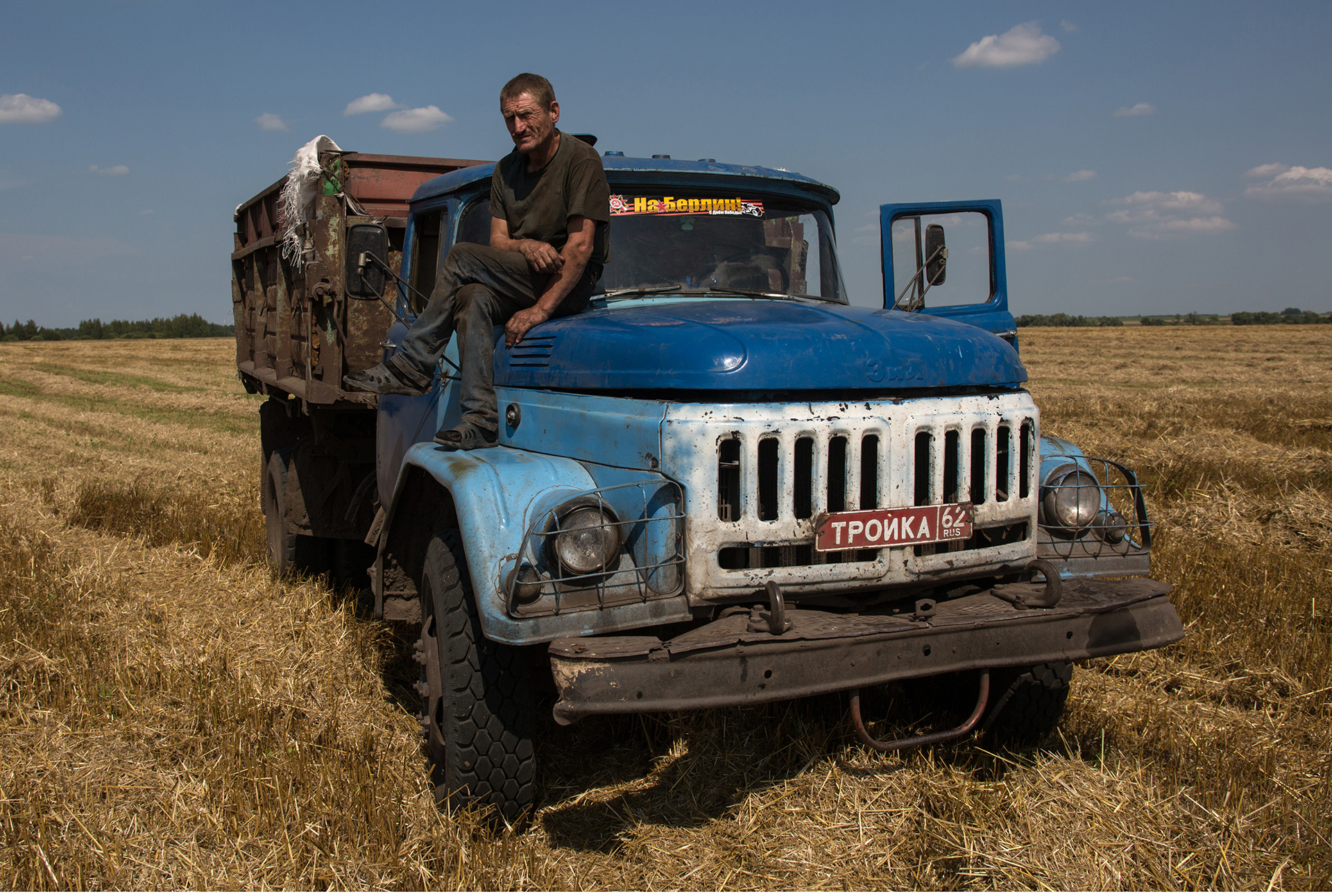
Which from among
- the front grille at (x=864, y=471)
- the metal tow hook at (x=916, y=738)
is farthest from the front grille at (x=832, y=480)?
the metal tow hook at (x=916, y=738)

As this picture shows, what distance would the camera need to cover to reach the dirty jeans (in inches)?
148

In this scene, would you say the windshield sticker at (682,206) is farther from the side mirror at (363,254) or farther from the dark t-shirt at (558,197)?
the side mirror at (363,254)

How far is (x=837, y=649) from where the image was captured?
2889 mm

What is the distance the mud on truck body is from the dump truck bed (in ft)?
4.49

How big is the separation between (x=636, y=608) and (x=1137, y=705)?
98.9 inches

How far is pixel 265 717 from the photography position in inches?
159

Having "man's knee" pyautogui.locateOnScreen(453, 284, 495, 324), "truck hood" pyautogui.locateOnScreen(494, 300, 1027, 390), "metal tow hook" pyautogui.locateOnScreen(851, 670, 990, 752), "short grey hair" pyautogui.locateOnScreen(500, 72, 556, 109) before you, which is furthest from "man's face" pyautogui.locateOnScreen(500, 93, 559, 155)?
"metal tow hook" pyautogui.locateOnScreen(851, 670, 990, 752)

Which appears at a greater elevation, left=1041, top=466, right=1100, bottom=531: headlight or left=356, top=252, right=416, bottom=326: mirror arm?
left=356, top=252, right=416, bottom=326: mirror arm

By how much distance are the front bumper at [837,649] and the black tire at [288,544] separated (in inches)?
168

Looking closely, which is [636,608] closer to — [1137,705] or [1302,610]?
[1137,705]

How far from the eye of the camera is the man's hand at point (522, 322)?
375 centimetres

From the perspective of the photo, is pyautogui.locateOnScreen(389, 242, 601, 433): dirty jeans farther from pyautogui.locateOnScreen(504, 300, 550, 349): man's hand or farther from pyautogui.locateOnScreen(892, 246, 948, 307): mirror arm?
pyautogui.locateOnScreen(892, 246, 948, 307): mirror arm

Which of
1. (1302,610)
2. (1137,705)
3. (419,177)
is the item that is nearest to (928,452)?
(1137,705)

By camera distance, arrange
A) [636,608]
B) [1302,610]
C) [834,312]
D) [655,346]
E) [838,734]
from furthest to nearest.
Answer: [1302,610], [838,734], [834,312], [655,346], [636,608]
